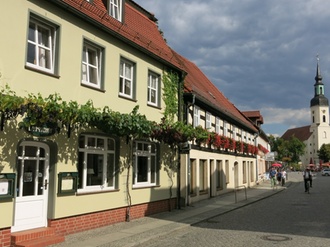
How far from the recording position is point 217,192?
76.7 ft

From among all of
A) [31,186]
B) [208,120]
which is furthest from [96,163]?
[208,120]

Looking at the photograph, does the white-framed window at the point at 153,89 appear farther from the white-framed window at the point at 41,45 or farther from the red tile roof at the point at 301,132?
the red tile roof at the point at 301,132

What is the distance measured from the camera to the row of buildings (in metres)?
9.05

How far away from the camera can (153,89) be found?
618 inches

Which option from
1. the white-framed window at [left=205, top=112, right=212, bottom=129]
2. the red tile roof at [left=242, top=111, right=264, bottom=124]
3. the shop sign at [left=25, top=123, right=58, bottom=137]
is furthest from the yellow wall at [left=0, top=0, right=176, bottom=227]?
the red tile roof at [left=242, top=111, right=264, bottom=124]

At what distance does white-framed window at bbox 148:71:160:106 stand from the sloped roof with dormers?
0.80 metres

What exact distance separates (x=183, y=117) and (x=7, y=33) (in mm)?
10199

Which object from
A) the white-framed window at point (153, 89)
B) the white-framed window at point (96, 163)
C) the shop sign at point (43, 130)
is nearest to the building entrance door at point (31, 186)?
the shop sign at point (43, 130)

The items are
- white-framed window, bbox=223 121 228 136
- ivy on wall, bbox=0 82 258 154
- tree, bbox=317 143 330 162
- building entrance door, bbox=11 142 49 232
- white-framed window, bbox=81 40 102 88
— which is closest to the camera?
ivy on wall, bbox=0 82 258 154

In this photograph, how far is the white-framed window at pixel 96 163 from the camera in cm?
1159

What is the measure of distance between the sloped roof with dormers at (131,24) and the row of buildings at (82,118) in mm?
51

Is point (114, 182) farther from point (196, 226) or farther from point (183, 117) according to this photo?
point (183, 117)

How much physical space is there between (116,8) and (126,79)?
2834 mm

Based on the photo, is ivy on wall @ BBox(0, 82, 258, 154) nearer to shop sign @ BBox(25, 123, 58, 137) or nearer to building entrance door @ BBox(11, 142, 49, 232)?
shop sign @ BBox(25, 123, 58, 137)
